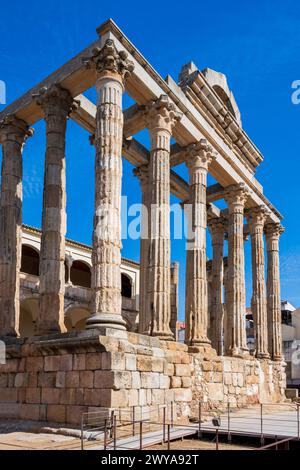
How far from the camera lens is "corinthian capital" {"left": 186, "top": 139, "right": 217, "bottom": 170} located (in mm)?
19719

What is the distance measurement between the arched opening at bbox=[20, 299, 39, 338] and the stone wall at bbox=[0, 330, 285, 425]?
541 inches

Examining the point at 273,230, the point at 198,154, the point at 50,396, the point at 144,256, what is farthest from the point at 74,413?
the point at 273,230

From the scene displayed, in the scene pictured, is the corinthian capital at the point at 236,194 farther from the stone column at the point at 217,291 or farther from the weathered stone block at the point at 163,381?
the weathered stone block at the point at 163,381

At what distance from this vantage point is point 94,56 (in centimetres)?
1514

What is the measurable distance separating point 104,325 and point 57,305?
9.77 ft

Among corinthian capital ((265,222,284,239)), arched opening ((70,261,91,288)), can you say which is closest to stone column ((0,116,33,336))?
corinthian capital ((265,222,284,239))

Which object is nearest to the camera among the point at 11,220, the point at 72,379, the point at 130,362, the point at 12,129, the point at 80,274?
the point at 130,362

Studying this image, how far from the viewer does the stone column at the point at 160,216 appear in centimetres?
1585

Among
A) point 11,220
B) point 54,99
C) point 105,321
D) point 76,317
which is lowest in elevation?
point 105,321

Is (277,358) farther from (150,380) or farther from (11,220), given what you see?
(11,220)

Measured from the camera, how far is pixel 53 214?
15.8 meters

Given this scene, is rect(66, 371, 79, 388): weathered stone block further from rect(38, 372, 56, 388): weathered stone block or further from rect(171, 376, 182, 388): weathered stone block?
rect(171, 376, 182, 388): weathered stone block

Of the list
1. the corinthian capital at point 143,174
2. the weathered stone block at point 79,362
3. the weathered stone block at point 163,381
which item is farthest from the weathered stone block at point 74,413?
the corinthian capital at point 143,174

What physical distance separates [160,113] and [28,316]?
55.4ft
